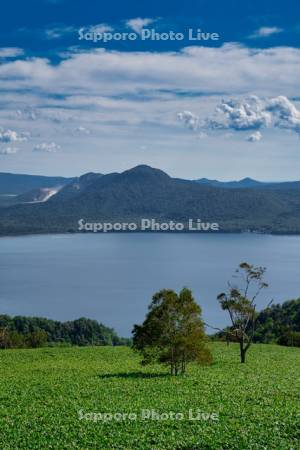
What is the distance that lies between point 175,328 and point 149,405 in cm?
949

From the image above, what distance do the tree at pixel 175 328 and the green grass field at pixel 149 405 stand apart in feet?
4.47

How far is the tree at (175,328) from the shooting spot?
32500 mm

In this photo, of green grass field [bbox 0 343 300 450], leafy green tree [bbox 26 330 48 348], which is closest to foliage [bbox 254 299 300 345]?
leafy green tree [bbox 26 330 48 348]

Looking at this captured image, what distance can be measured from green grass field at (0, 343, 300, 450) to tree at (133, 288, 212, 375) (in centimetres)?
136

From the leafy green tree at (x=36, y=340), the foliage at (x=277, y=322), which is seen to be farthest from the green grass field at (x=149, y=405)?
the foliage at (x=277, y=322)

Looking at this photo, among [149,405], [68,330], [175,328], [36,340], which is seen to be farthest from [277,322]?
[149,405]

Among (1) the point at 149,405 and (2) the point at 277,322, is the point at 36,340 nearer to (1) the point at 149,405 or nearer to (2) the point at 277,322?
(2) the point at 277,322

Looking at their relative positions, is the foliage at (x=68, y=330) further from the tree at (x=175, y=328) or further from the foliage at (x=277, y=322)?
Result: the tree at (x=175, y=328)

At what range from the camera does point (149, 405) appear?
2350 cm

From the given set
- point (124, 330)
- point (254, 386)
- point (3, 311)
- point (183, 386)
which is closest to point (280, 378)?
point (254, 386)

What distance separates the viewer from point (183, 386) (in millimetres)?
28812

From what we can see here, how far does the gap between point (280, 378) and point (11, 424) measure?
17.5 m

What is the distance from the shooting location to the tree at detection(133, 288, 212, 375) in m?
32.5

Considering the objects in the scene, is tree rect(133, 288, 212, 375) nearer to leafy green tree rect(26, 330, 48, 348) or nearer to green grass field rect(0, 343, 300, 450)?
green grass field rect(0, 343, 300, 450)
